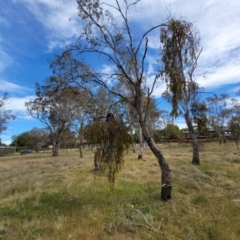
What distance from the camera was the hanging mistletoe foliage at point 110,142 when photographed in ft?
23.6

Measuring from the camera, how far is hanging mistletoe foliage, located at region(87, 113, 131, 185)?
7203mm

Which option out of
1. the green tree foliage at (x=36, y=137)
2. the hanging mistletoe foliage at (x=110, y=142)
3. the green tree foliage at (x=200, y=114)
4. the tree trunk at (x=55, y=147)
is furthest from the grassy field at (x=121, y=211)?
the green tree foliage at (x=36, y=137)

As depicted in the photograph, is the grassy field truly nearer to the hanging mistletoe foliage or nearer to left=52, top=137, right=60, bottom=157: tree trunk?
the hanging mistletoe foliage

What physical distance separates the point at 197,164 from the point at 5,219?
471 inches

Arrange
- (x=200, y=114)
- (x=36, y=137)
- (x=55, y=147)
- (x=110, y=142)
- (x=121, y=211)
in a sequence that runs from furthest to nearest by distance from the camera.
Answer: (x=36, y=137) < (x=55, y=147) < (x=200, y=114) < (x=110, y=142) < (x=121, y=211)

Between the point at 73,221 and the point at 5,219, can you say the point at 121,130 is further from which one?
the point at 5,219

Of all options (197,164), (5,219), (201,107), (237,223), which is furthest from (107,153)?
(201,107)

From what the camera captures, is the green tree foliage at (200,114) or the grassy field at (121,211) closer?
the grassy field at (121,211)

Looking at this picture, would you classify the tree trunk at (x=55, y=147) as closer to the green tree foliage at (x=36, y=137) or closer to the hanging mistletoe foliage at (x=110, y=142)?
the green tree foliage at (x=36, y=137)

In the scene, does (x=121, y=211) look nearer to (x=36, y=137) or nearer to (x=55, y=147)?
(x=55, y=147)

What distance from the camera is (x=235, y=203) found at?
277 inches

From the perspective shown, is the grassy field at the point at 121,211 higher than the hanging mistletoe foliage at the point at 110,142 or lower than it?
lower

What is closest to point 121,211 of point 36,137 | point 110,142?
point 110,142

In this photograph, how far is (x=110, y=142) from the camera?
23.7 feet
